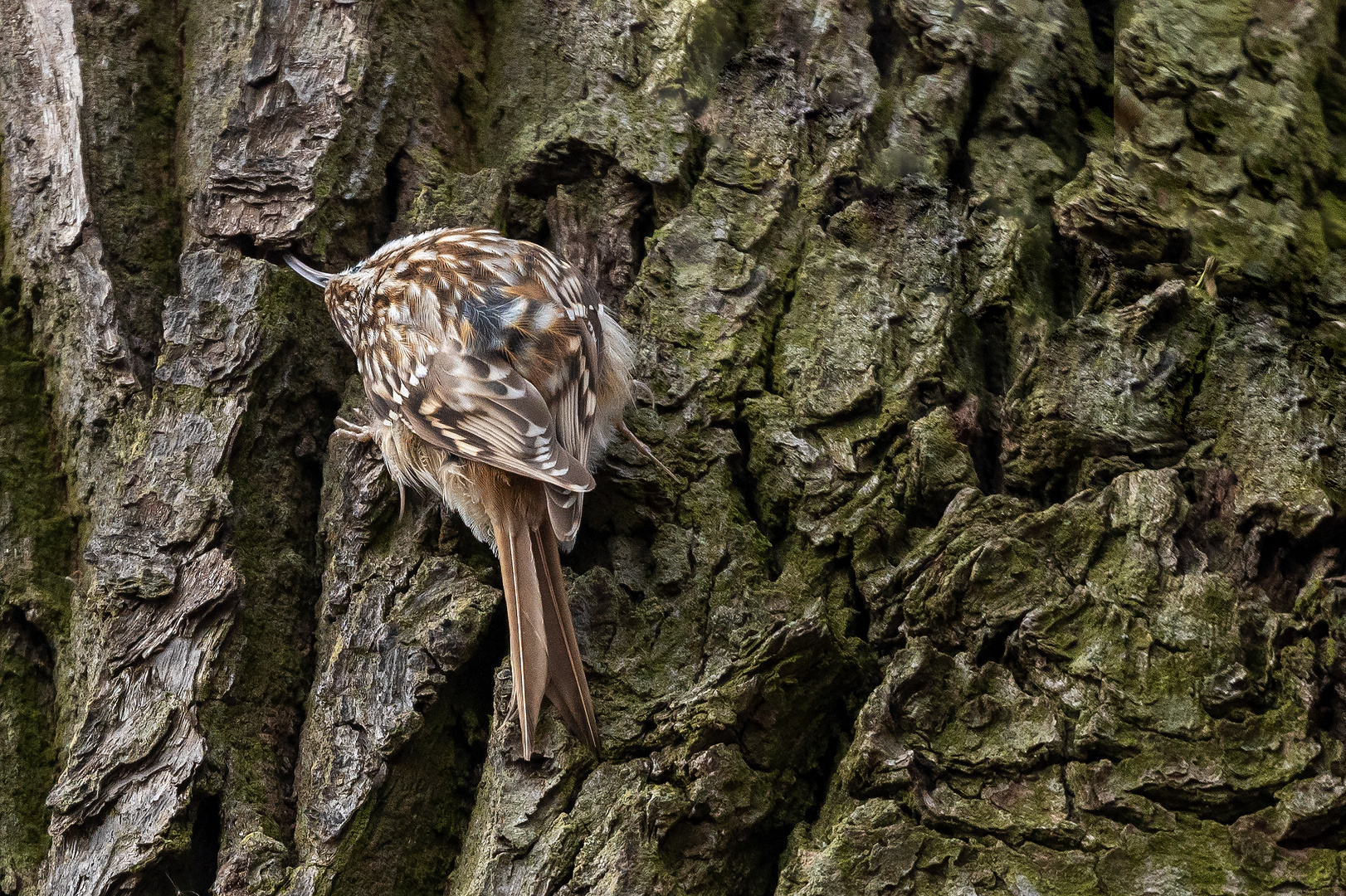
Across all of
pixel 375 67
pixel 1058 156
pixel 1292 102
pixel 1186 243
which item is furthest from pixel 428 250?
pixel 1292 102

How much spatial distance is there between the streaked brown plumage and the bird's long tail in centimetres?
1

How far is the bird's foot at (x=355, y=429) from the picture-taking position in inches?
101

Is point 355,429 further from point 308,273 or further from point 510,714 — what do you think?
point 510,714

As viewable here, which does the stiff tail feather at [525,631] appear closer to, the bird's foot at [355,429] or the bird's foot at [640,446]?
the bird's foot at [640,446]

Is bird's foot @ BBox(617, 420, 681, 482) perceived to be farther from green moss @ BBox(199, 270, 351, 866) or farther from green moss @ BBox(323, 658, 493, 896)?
green moss @ BBox(199, 270, 351, 866)

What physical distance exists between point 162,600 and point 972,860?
178cm

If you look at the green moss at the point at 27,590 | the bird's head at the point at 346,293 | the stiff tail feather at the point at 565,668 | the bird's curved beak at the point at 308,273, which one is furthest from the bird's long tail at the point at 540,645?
the green moss at the point at 27,590

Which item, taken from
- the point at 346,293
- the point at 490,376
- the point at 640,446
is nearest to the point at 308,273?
the point at 346,293

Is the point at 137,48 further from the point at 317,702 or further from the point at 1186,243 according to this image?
the point at 1186,243

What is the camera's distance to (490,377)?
257cm

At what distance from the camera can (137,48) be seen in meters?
2.99

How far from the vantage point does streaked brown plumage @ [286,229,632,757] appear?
2.29 meters

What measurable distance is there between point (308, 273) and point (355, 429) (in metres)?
0.43

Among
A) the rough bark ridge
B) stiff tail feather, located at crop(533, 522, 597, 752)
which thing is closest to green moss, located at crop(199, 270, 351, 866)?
the rough bark ridge
